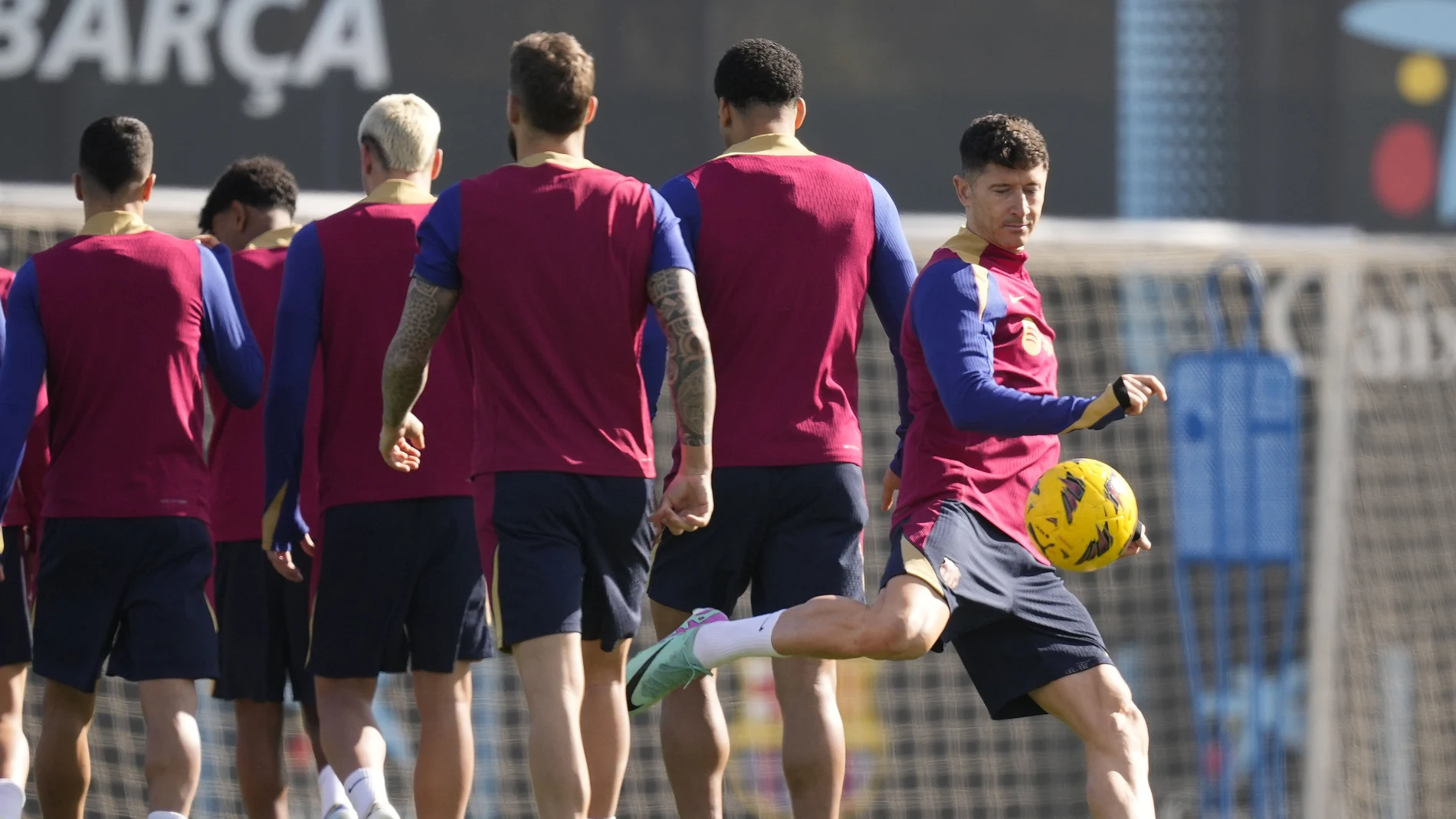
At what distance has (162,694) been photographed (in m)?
5.32

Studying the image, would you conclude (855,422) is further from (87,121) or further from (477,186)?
(87,121)

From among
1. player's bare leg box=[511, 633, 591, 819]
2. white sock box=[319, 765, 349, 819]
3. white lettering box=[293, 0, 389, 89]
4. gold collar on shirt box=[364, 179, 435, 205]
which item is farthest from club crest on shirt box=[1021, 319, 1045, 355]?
white lettering box=[293, 0, 389, 89]

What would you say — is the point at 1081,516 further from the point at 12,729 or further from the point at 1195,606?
the point at 1195,606

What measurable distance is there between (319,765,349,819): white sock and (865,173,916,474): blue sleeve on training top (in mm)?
1784

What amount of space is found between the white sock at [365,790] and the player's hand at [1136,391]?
87.2 inches

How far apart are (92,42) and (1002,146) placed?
17.5 ft

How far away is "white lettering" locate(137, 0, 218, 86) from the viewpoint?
28.5ft

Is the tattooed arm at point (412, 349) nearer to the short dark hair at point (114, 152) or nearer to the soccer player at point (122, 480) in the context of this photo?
the soccer player at point (122, 480)

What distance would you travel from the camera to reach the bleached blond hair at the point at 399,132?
532 cm

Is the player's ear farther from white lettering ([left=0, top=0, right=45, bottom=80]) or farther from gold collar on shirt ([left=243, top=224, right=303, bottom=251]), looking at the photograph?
white lettering ([left=0, top=0, right=45, bottom=80])

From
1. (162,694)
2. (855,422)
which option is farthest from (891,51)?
(162,694)

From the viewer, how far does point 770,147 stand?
5.12m

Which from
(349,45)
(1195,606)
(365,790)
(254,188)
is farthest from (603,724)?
(1195,606)

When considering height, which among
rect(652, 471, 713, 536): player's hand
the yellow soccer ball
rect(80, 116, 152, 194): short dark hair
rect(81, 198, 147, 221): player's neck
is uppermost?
rect(80, 116, 152, 194): short dark hair
